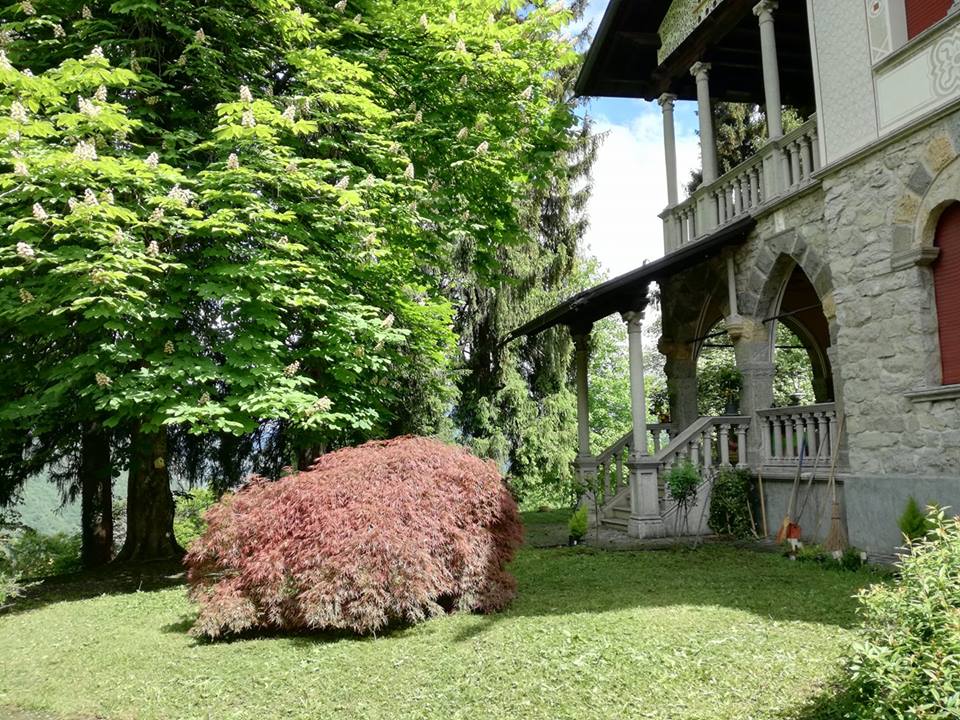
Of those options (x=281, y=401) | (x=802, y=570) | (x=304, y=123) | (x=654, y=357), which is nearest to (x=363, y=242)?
(x=304, y=123)

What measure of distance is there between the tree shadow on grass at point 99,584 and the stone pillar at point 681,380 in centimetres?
877

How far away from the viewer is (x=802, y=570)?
26.4ft

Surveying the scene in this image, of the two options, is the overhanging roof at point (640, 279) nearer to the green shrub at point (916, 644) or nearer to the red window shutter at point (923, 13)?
the red window shutter at point (923, 13)

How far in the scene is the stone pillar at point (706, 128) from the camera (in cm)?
1207

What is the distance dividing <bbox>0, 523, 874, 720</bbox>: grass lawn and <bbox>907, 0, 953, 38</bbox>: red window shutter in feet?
18.7

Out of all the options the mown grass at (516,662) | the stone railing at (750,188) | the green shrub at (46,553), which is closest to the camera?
the mown grass at (516,662)

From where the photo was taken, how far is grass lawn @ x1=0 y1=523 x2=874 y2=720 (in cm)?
451

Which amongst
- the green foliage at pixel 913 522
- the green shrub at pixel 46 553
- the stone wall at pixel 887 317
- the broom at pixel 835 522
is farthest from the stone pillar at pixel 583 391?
the green shrub at pixel 46 553

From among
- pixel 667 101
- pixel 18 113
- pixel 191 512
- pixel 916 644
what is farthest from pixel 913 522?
pixel 191 512

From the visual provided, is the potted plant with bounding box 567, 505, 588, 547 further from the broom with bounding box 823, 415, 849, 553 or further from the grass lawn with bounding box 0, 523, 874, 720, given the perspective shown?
the broom with bounding box 823, 415, 849, 553

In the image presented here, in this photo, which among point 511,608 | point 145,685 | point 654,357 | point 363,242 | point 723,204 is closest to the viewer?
point 145,685

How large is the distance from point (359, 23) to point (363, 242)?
143 inches

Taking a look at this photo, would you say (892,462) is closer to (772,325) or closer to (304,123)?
(772,325)

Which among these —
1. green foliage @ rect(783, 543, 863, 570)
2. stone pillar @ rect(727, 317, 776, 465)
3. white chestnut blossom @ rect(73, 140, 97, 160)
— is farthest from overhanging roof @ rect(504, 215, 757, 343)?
white chestnut blossom @ rect(73, 140, 97, 160)
